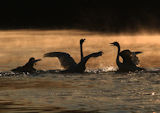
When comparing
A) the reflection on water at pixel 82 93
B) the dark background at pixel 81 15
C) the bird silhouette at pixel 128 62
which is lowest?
the reflection on water at pixel 82 93

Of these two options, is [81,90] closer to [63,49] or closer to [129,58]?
[129,58]

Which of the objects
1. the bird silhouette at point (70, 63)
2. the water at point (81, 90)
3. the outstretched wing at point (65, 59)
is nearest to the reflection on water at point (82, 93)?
the water at point (81, 90)

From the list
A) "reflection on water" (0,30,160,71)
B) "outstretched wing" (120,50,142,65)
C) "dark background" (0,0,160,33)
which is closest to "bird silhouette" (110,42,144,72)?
"outstretched wing" (120,50,142,65)

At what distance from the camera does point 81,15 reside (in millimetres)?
82375

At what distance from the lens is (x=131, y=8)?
276ft

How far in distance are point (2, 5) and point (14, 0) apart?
488 cm

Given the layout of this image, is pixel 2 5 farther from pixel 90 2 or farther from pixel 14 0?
pixel 90 2

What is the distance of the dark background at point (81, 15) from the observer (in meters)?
73.9

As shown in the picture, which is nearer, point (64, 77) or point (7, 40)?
point (64, 77)

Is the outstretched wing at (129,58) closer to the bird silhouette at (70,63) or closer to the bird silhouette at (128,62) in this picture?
the bird silhouette at (128,62)

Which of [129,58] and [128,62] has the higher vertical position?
[129,58]

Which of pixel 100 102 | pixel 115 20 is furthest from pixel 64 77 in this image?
pixel 115 20

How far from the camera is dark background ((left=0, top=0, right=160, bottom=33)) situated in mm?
73938

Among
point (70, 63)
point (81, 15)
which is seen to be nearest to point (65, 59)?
point (70, 63)
